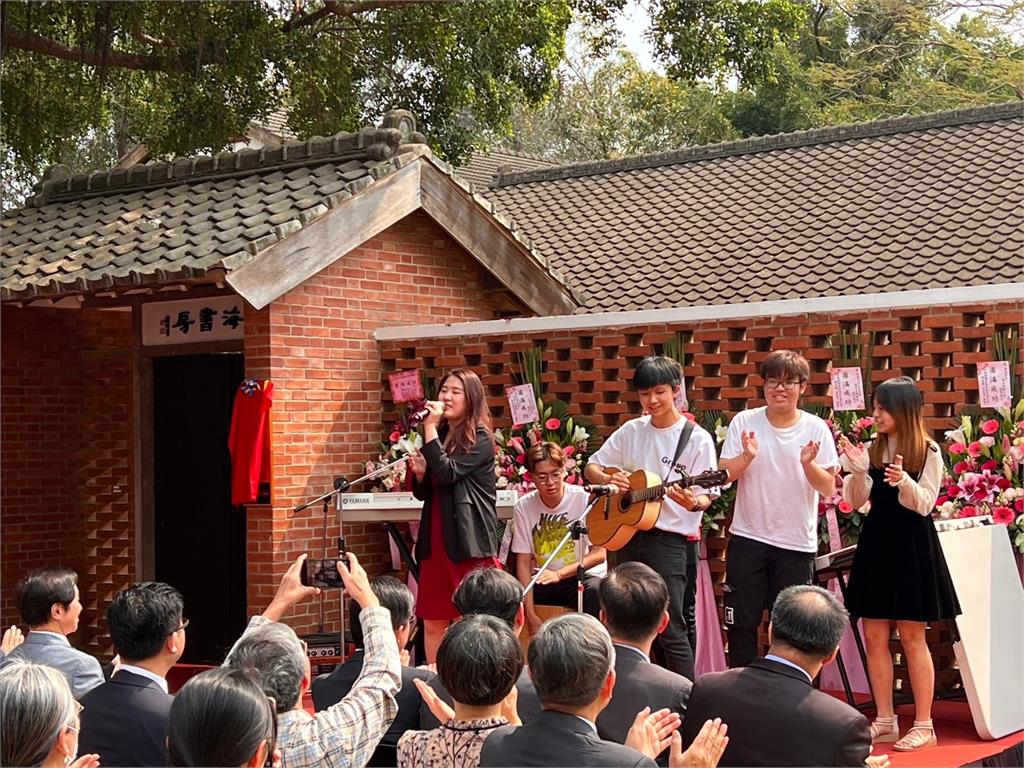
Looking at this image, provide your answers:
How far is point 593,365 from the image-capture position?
8.39 meters

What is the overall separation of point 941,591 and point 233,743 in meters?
4.05

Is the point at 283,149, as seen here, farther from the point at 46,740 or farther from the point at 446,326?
the point at 46,740

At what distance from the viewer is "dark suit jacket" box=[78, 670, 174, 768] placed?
392 cm

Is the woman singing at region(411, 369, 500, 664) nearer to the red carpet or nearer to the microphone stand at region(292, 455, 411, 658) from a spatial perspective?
the microphone stand at region(292, 455, 411, 658)

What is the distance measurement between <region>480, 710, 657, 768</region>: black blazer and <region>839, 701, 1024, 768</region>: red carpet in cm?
296

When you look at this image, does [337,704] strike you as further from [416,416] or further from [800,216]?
[800,216]

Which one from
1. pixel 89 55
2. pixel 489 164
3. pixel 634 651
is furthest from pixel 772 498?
pixel 489 164

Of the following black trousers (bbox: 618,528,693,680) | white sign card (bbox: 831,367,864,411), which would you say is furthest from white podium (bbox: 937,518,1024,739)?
black trousers (bbox: 618,528,693,680)

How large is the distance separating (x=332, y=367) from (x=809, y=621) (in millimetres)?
5243

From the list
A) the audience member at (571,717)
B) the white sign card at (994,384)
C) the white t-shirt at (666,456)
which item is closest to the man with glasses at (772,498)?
the white t-shirt at (666,456)

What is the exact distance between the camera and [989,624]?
6.45 metres

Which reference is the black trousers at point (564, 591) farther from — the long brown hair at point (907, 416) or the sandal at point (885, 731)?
the long brown hair at point (907, 416)

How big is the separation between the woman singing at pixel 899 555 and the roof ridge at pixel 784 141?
8.40 metres

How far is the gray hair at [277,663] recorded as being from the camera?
3.67 meters
